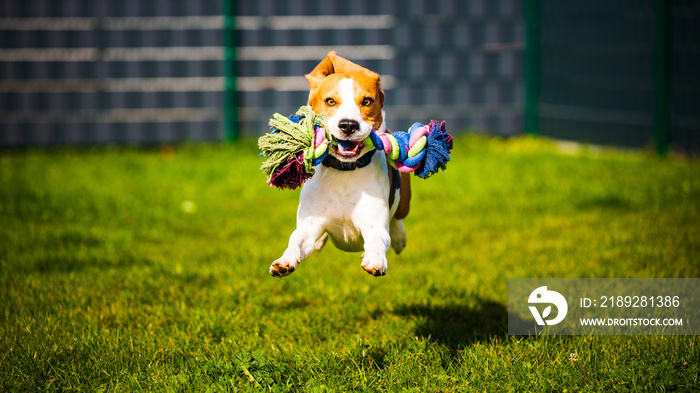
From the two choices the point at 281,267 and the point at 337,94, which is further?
the point at 337,94

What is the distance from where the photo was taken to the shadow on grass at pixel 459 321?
150 inches

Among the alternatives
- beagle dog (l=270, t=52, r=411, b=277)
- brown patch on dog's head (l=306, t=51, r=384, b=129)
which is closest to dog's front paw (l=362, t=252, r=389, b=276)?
beagle dog (l=270, t=52, r=411, b=277)

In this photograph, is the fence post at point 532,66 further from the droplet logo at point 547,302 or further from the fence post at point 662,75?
the droplet logo at point 547,302

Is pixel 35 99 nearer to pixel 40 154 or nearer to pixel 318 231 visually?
pixel 40 154

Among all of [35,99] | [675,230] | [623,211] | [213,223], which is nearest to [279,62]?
[35,99]

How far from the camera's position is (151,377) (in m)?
3.28

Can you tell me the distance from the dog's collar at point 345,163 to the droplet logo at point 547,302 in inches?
59.8

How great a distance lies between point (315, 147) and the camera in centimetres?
289

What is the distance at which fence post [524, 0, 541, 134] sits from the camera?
33.4ft

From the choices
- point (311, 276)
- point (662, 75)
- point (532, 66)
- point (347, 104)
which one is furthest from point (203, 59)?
point (347, 104)

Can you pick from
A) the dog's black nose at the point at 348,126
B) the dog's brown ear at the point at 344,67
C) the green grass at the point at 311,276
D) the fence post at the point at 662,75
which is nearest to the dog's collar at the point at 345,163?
the dog's black nose at the point at 348,126

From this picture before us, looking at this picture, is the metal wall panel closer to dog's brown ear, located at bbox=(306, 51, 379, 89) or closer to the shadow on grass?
the shadow on grass

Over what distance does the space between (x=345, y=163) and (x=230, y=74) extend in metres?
7.39

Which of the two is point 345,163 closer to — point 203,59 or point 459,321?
point 459,321
